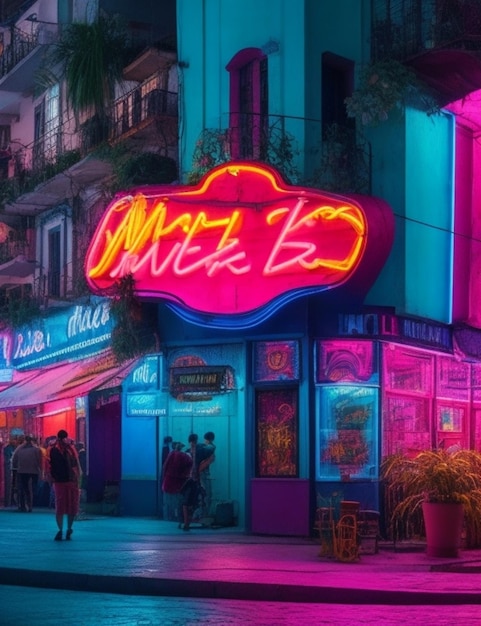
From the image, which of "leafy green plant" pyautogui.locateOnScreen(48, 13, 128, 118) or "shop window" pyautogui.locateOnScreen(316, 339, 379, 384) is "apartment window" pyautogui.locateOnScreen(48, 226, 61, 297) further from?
"shop window" pyautogui.locateOnScreen(316, 339, 379, 384)

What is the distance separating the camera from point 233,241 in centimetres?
2169

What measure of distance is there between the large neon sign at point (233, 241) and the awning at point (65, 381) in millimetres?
2220

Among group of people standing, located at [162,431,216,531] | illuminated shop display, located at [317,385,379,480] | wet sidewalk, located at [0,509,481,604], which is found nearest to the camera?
wet sidewalk, located at [0,509,481,604]

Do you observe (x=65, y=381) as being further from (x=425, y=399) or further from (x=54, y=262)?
(x=425, y=399)

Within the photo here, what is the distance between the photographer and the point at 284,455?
2175 centimetres

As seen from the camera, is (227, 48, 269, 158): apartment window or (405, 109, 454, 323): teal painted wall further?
(227, 48, 269, 158): apartment window

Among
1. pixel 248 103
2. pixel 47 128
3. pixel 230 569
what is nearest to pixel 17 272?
pixel 47 128

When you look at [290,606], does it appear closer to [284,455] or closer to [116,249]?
[284,455]

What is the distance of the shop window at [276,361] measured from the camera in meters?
21.7

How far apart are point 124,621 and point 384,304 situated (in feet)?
37.0

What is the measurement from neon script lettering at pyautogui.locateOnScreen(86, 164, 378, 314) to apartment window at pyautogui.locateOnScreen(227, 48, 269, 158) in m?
1.22

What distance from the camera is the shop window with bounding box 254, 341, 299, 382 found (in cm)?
2167

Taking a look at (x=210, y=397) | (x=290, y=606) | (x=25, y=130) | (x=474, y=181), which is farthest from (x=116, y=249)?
(x=25, y=130)

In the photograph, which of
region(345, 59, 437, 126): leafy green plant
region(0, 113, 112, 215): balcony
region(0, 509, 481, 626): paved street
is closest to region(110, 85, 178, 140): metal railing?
region(0, 113, 112, 215): balcony
